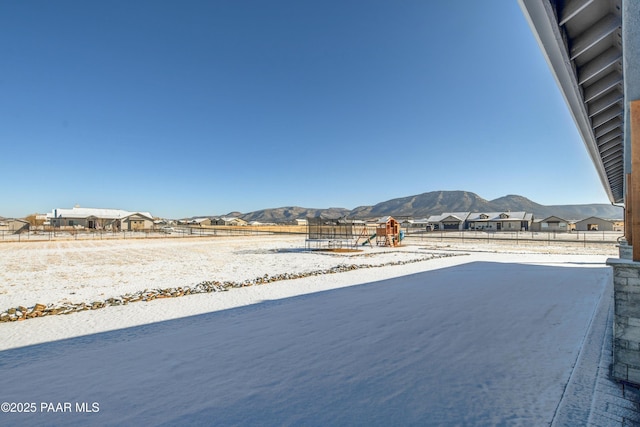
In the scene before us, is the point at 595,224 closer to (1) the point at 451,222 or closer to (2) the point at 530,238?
(1) the point at 451,222

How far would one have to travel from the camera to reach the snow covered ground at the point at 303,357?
12.0 ft

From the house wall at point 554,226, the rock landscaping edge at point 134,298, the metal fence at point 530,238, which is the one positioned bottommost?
the metal fence at point 530,238

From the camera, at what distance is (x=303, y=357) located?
5.11m

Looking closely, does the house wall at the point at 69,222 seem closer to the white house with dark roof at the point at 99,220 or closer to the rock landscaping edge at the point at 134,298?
the white house with dark roof at the point at 99,220

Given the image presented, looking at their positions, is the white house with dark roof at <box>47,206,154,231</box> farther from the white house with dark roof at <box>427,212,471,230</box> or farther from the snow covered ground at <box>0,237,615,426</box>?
the white house with dark roof at <box>427,212,471,230</box>

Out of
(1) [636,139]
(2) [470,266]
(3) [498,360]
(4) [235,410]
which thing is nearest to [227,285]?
(4) [235,410]

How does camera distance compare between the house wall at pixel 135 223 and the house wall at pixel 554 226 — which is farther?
the house wall at pixel 135 223

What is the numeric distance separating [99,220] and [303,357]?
251 feet

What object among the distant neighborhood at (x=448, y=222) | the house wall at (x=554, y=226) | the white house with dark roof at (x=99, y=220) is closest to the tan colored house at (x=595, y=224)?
the distant neighborhood at (x=448, y=222)

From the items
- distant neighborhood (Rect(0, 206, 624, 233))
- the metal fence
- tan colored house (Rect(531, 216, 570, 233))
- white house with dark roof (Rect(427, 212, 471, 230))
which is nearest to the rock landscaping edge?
the metal fence

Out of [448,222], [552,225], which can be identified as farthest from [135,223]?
[552,225]

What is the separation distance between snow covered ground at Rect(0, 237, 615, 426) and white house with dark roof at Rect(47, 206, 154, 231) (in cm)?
6411

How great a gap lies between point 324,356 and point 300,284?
6.71m

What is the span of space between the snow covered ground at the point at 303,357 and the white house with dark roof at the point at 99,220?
210 ft
